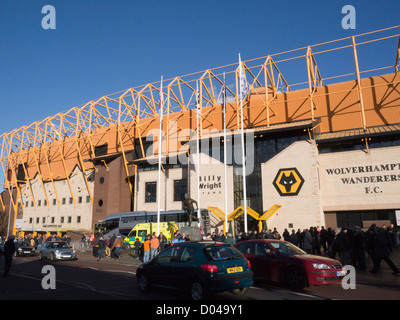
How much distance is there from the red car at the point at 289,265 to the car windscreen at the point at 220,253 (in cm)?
202

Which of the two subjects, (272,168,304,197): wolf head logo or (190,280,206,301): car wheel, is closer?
(190,280,206,301): car wheel

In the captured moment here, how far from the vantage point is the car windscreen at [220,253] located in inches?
320

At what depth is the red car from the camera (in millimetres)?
9281

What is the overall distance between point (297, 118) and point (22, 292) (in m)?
29.2

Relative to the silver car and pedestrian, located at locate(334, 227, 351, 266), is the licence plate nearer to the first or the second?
pedestrian, located at locate(334, 227, 351, 266)

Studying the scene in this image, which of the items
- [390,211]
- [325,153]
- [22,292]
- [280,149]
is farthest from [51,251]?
[390,211]

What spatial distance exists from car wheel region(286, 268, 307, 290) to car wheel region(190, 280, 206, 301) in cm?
324

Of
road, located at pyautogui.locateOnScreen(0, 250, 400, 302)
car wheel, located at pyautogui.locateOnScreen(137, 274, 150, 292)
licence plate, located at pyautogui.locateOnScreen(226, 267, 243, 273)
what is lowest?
road, located at pyautogui.locateOnScreen(0, 250, 400, 302)

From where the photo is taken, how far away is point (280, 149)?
3148 centimetres

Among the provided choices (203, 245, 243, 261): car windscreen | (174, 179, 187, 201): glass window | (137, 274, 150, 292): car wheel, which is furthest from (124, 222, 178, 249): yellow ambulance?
(203, 245, 243, 261): car windscreen

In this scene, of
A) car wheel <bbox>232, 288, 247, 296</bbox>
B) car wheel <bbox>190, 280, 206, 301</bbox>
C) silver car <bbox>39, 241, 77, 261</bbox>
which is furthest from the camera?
silver car <bbox>39, 241, 77, 261</bbox>

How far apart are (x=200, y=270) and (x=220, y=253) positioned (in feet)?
2.40

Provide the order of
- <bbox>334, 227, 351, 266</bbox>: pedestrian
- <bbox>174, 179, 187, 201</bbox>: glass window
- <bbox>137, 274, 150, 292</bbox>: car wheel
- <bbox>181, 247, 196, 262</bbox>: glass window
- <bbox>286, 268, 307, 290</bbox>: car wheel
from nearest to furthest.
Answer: <bbox>181, 247, 196, 262</bbox>: glass window → <bbox>137, 274, 150, 292</bbox>: car wheel → <bbox>286, 268, 307, 290</bbox>: car wheel → <bbox>334, 227, 351, 266</bbox>: pedestrian → <bbox>174, 179, 187, 201</bbox>: glass window
